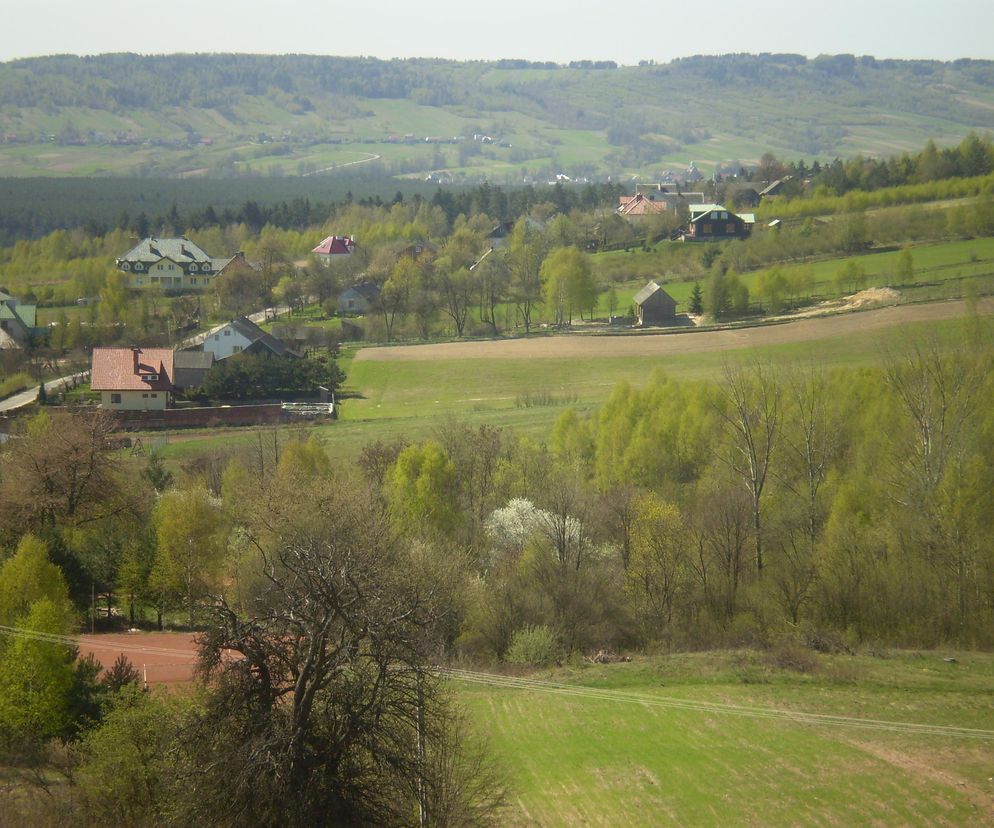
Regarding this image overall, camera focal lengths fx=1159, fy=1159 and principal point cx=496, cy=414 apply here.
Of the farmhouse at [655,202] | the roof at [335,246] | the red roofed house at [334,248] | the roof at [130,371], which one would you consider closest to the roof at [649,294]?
the roof at [130,371]

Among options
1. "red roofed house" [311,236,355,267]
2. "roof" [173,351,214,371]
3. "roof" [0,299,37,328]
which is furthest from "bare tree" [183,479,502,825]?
"red roofed house" [311,236,355,267]

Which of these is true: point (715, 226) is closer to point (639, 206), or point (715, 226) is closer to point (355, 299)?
point (639, 206)

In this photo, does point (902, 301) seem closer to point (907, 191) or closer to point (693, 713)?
point (907, 191)

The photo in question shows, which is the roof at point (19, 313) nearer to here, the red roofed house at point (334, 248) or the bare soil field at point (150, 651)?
the red roofed house at point (334, 248)

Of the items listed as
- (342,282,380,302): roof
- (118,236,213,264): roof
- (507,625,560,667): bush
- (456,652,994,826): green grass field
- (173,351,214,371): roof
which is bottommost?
(507,625,560,667): bush

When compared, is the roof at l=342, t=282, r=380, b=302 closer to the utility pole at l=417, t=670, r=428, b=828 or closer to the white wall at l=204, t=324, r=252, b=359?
the white wall at l=204, t=324, r=252, b=359

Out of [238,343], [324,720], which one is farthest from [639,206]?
[324,720]

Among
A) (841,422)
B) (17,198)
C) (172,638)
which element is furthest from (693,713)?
(17,198)
